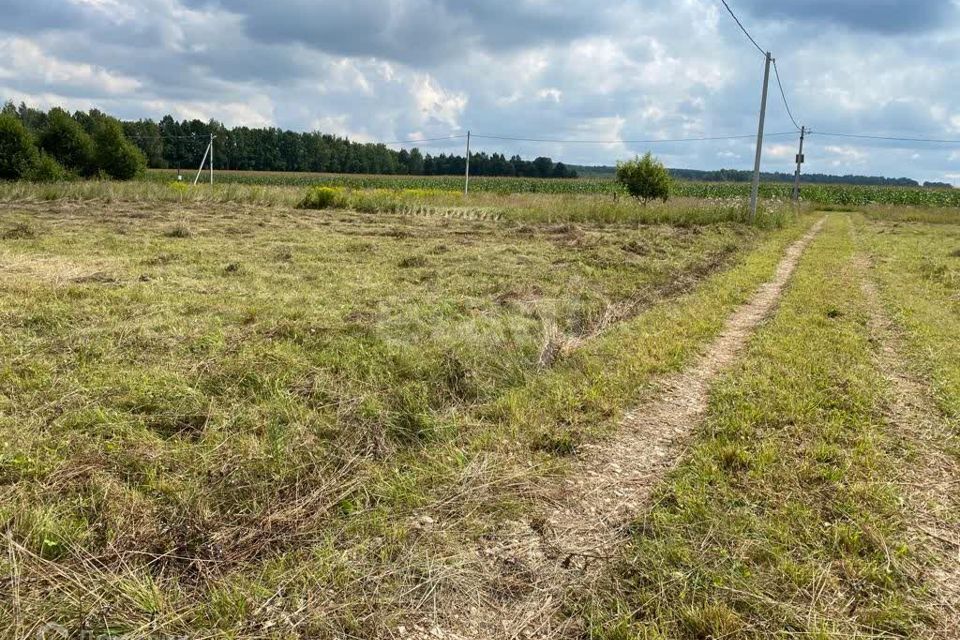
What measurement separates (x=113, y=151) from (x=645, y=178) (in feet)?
117

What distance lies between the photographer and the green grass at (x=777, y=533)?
2.25 m

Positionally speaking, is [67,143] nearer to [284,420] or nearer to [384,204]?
[384,204]

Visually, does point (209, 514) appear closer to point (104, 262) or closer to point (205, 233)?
point (104, 262)

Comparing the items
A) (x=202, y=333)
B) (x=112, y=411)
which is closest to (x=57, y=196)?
(x=202, y=333)

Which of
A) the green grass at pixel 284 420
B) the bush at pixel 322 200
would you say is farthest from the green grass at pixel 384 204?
the green grass at pixel 284 420

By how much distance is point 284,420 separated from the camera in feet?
13.0

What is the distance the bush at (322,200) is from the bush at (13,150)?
1990 cm

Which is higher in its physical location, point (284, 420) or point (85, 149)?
point (85, 149)

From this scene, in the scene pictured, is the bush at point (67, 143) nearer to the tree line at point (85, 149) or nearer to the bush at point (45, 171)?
the tree line at point (85, 149)

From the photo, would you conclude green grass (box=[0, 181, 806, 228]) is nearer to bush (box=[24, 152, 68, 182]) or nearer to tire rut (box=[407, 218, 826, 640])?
bush (box=[24, 152, 68, 182])

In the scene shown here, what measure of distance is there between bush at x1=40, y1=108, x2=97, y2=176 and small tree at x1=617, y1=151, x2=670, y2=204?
35.5 m

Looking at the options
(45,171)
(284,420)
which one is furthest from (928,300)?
(45,171)

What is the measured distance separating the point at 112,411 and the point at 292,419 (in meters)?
1.17

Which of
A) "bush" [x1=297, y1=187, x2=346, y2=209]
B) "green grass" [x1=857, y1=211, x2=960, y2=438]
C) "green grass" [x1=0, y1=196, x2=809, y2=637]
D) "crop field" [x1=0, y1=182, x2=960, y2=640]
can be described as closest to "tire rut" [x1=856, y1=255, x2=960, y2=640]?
"crop field" [x1=0, y1=182, x2=960, y2=640]
